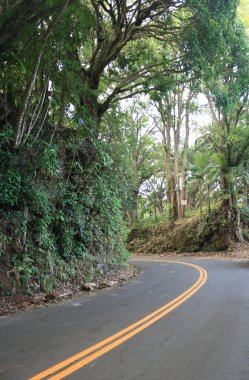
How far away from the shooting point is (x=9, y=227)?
10555 millimetres

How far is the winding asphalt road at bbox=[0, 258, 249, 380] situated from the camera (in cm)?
473

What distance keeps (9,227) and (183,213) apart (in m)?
24.6

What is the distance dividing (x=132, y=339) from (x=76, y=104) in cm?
842

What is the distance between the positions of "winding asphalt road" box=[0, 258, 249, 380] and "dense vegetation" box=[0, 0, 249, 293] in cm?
255

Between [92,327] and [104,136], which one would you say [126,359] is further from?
[104,136]

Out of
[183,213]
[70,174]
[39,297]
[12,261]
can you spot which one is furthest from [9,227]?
[183,213]

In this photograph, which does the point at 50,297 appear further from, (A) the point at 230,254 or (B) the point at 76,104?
(A) the point at 230,254

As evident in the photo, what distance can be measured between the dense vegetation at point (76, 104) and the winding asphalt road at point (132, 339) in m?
2.55

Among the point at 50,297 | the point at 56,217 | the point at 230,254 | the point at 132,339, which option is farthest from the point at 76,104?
the point at 230,254


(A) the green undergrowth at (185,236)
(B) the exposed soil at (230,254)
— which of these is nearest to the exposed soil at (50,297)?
(B) the exposed soil at (230,254)

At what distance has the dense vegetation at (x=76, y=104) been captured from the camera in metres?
9.58

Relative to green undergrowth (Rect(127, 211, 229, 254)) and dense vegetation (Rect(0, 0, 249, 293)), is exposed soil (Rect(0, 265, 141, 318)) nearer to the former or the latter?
dense vegetation (Rect(0, 0, 249, 293))

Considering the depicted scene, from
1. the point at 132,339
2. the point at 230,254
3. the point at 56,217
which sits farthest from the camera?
the point at 230,254

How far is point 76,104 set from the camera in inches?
495
